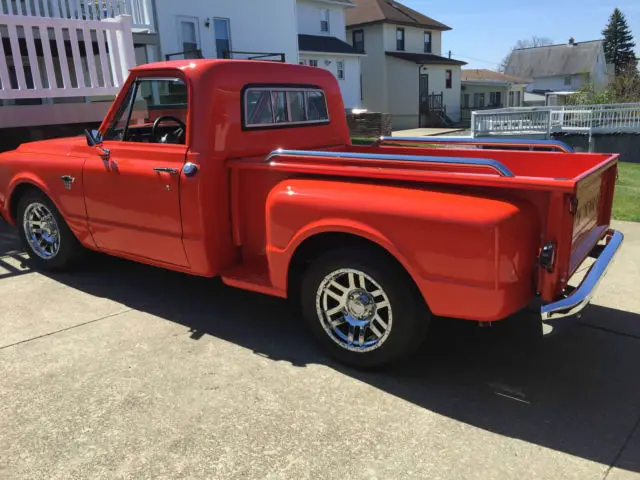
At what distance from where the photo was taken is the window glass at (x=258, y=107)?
168 inches

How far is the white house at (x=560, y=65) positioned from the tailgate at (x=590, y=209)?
66.8m

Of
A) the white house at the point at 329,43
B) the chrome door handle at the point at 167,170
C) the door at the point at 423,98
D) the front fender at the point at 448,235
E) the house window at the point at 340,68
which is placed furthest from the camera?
the door at the point at 423,98

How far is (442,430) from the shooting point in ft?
9.72

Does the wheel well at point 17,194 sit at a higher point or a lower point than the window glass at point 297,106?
lower

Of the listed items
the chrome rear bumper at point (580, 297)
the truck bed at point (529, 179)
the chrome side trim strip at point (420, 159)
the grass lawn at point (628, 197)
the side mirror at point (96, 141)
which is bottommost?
the grass lawn at point (628, 197)

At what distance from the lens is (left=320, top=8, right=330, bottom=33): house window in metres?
28.6

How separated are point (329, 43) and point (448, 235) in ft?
88.9

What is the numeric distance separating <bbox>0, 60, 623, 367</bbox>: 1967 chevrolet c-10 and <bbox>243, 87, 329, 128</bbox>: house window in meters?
0.01

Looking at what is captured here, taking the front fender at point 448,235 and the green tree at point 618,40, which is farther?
the green tree at point 618,40

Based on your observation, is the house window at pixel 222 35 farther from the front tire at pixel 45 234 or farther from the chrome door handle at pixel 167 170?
the chrome door handle at pixel 167 170

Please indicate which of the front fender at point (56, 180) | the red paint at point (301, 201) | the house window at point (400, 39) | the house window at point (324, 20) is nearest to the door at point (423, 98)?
the house window at point (400, 39)

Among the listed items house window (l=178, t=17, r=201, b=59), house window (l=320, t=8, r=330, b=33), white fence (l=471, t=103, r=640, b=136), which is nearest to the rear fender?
house window (l=178, t=17, r=201, b=59)

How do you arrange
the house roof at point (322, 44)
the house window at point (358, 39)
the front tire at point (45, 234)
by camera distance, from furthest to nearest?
the house window at point (358, 39) → the house roof at point (322, 44) → the front tire at point (45, 234)

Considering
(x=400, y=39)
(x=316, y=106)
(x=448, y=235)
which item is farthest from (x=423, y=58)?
(x=448, y=235)
